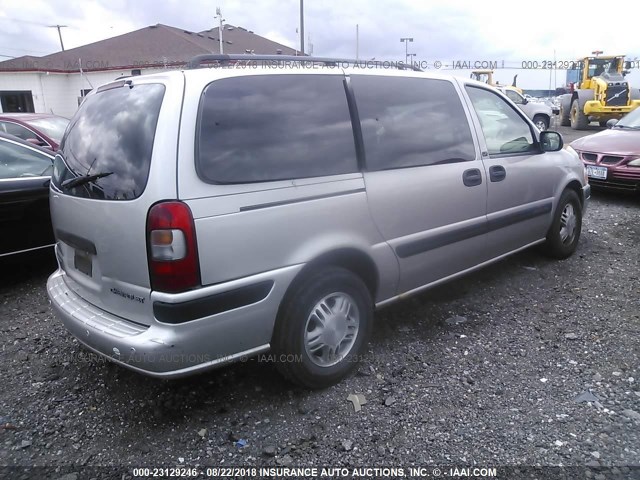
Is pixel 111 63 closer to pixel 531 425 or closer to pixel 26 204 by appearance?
pixel 26 204

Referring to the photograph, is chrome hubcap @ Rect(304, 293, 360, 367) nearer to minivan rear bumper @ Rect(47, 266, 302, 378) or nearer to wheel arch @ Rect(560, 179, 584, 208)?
minivan rear bumper @ Rect(47, 266, 302, 378)

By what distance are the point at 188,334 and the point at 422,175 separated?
1774 millimetres

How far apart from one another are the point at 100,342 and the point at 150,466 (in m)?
0.62

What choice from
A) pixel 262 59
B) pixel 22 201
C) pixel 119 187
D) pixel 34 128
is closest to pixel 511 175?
pixel 262 59

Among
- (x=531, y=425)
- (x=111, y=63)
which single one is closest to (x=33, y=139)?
(x=531, y=425)

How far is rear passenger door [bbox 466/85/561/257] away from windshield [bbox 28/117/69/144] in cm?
701

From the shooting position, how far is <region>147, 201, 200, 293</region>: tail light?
2145 millimetres

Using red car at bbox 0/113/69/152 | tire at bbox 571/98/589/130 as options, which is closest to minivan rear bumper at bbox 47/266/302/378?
red car at bbox 0/113/69/152

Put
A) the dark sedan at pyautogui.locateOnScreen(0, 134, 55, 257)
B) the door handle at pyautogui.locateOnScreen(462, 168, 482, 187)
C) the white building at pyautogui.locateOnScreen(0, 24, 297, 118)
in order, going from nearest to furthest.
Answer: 1. the door handle at pyautogui.locateOnScreen(462, 168, 482, 187)
2. the dark sedan at pyautogui.locateOnScreen(0, 134, 55, 257)
3. the white building at pyautogui.locateOnScreen(0, 24, 297, 118)

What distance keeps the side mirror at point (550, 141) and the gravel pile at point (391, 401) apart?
136cm

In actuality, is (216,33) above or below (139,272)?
above

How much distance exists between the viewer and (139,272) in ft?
7.35

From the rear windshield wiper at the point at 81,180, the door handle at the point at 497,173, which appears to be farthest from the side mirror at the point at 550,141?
the rear windshield wiper at the point at 81,180

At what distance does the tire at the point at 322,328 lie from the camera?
254 centimetres
